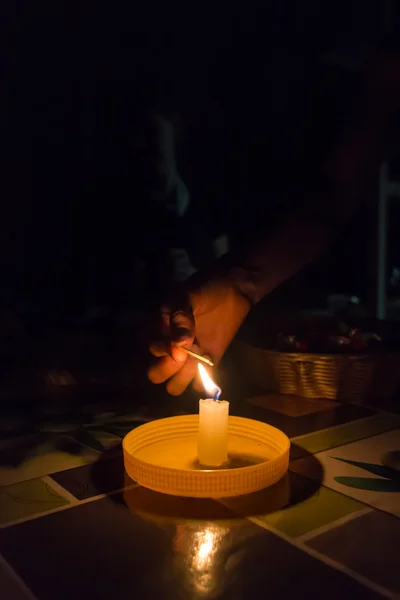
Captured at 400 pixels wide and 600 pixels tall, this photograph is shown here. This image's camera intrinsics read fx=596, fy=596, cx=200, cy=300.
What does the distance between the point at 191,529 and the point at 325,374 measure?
474 millimetres

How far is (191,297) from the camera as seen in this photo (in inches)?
34.4

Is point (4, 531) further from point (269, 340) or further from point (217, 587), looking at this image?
point (269, 340)

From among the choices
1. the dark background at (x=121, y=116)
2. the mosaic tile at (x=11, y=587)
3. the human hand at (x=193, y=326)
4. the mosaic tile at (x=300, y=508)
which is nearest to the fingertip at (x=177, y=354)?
the human hand at (x=193, y=326)

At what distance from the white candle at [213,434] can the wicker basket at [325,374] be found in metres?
0.31

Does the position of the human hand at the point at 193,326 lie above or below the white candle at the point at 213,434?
above

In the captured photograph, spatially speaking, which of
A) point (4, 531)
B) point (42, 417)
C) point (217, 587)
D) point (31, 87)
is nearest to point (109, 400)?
point (42, 417)

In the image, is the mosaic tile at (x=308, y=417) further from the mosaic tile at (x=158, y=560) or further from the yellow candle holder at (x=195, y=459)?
the mosaic tile at (x=158, y=560)

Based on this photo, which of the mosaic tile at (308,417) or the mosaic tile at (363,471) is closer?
the mosaic tile at (363,471)

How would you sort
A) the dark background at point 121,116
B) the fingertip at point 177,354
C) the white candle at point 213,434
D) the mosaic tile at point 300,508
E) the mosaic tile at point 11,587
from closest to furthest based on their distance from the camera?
the mosaic tile at point 11,587 < the mosaic tile at point 300,508 < the white candle at point 213,434 < the fingertip at point 177,354 < the dark background at point 121,116

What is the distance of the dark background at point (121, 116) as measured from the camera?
5.36 feet

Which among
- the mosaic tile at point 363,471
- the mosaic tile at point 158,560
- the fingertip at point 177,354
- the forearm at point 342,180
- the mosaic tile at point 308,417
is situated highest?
the forearm at point 342,180

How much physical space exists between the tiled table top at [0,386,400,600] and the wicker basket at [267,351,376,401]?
0.17 metres

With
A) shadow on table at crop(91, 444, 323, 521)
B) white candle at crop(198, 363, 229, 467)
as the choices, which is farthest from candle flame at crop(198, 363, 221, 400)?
shadow on table at crop(91, 444, 323, 521)

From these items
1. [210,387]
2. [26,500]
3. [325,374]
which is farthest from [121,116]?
[26,500]
